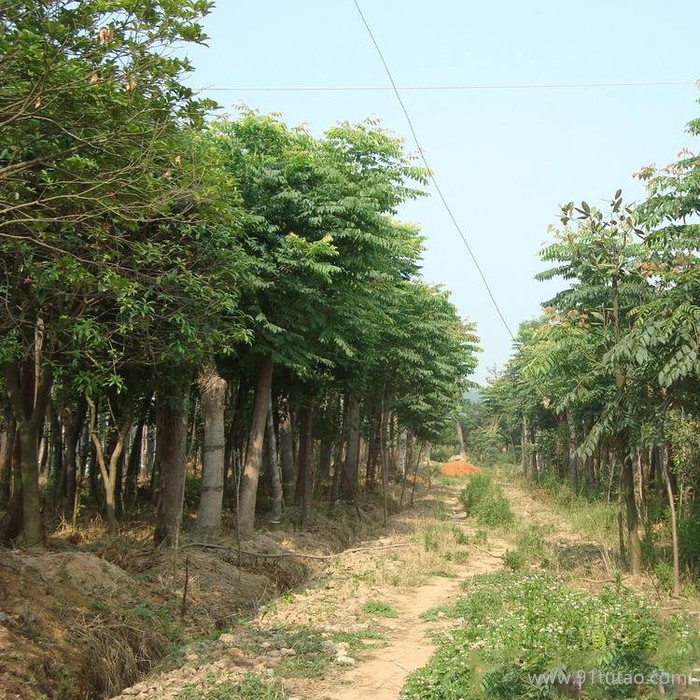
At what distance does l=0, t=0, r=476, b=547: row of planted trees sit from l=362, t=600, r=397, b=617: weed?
3.06 metres

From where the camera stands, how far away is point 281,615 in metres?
10.7

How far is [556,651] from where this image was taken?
21.5 feet

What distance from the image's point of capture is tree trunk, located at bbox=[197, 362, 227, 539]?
13.9m

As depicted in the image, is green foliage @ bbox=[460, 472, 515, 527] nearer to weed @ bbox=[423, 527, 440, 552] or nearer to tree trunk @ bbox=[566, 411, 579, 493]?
tree trunk @ bbox=[566, 411, 579, 493]

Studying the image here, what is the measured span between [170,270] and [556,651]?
611cm

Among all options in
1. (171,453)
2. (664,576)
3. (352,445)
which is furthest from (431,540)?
(352,445)

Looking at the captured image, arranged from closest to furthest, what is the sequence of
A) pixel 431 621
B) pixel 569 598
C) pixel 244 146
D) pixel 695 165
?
pixel 569 598
pixel 431 621
pixel 695 165
pixel 244 146

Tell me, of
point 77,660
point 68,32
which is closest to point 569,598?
point 77,660

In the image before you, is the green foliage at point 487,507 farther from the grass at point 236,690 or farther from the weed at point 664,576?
the grass at point 236,690

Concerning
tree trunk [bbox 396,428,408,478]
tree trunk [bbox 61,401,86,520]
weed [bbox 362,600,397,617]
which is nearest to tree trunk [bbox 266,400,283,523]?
tree trunk [bbox 61,401,86,520]

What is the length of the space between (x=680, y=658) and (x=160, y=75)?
6.51 metres

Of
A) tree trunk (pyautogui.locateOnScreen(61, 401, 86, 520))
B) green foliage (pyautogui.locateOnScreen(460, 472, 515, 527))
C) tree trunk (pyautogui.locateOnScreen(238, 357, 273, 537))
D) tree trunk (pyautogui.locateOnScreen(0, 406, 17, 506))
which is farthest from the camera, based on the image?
green foliage (pyautogui.locateOnScreen(460, 472, 515, 527))

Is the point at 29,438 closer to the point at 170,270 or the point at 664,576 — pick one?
the point at 170,270

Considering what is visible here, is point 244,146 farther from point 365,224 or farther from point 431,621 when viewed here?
point 431,621
